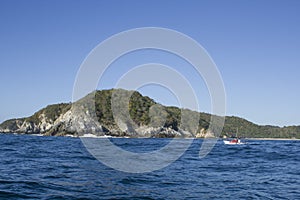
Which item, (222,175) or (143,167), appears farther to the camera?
(143,167)

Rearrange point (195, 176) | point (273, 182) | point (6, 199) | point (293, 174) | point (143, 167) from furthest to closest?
point (143, 167) < point (293, 174) < point (195, 176) < point (273, 182) < point (6, 199)

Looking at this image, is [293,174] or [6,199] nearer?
[6,199]

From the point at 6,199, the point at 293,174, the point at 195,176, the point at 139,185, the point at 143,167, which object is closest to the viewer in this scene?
the point at 6,199

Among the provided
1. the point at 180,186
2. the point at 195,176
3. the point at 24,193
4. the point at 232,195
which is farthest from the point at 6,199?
the point at 195,176

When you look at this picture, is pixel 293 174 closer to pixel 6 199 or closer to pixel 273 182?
pixel 273 182

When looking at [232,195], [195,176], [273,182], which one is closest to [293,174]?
[273,182]

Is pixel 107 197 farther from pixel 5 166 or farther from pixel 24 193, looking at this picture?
pixel 5 166

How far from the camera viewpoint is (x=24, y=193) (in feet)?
53.5

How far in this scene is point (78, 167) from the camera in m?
26.4

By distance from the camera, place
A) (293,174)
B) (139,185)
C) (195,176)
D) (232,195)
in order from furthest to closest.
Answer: (293,174) → (195,176) → (139,185) → (232,195)

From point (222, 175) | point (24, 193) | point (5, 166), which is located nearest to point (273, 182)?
point (222, 175)

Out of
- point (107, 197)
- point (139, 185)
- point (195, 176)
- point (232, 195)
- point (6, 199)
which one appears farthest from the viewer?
point (195, 176)

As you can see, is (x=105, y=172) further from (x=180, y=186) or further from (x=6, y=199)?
(x=6, y=199)

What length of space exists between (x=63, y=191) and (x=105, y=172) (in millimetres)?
7438
